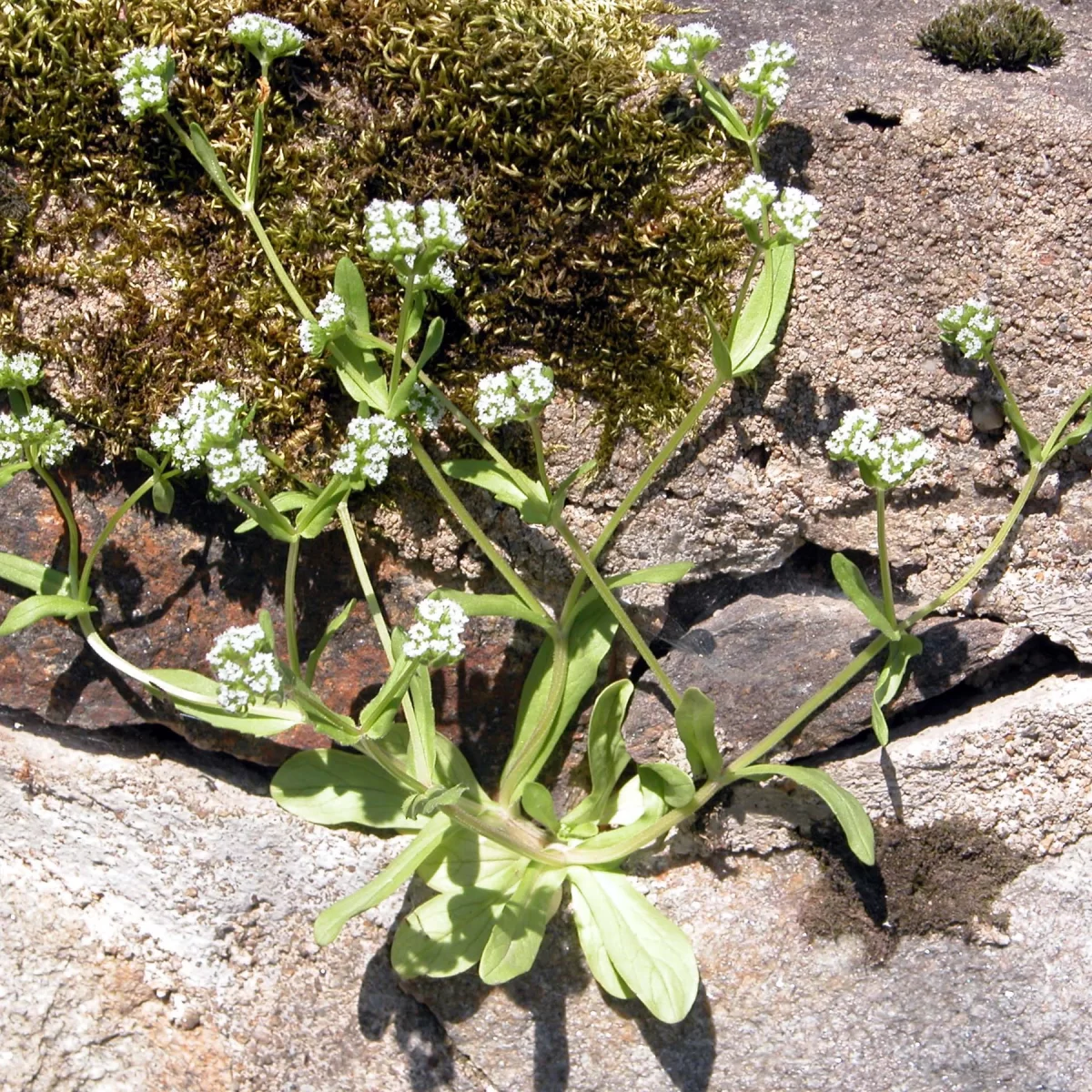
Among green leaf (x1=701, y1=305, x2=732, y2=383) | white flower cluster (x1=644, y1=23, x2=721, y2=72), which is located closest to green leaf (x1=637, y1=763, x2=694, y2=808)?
green leaf (x1=701, y1=305, x2=732, y2=383)

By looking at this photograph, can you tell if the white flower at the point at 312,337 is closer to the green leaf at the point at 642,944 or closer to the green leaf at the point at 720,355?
the green leaf at the point at 720,355

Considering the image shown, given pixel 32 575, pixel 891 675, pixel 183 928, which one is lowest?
pixel 183 928

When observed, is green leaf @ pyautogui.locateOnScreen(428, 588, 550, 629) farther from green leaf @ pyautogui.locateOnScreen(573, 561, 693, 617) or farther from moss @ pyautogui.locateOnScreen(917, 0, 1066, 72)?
moss @ pyautogui.locateOnScreen(917, 0, 1066, 72)

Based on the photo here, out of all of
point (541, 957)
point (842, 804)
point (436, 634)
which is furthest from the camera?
point (541, 957)

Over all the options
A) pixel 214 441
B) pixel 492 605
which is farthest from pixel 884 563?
pixel 214 441

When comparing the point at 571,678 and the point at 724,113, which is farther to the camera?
the point at 571,678

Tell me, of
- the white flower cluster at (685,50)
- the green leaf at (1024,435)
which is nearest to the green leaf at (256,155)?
the white flower cluster at (685,50)

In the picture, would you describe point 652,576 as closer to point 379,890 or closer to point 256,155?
point 379,890
